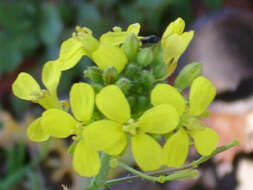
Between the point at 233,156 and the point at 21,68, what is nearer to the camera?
the point at 233,156

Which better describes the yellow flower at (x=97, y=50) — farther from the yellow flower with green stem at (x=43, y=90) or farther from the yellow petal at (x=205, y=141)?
the yellow petal at (x=205, y=141)

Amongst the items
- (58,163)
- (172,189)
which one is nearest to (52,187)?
(58,163)

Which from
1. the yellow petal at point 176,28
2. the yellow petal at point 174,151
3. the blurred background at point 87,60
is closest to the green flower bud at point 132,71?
the yellow petal at point 176,28

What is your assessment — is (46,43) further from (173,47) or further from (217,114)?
(173,47)

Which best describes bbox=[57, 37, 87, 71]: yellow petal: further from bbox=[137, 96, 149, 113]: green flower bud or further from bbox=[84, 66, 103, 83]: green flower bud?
bbox=[137, 96, 149, 113]: green flower bud

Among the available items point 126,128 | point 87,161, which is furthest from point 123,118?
point 87,161

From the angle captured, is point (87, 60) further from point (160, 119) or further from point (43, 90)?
point (160, 119)
